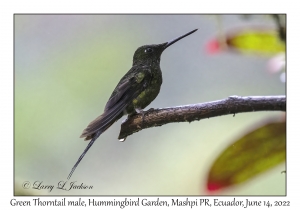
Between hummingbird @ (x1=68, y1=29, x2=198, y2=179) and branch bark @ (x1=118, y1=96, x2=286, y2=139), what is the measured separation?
73 mm

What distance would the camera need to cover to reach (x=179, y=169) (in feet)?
4.31

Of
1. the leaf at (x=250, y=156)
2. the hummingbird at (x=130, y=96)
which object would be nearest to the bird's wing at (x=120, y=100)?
the hummingbird at (x=130, y=96)

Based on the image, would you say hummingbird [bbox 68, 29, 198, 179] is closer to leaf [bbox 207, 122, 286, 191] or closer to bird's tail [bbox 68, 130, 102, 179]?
bird's tail [bbox 68, 130, 102, 179]

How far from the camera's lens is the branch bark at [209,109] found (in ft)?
2.70

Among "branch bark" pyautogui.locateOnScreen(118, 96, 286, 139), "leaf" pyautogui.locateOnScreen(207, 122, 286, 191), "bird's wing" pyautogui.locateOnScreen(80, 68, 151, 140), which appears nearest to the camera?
"leaf" pyautogui.locateOnScreen(207, 122, 286, 191)

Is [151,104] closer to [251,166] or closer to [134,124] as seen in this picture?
[134,124]

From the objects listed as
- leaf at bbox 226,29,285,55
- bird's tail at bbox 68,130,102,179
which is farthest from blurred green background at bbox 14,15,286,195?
leaf at bbox 226,29,285,55

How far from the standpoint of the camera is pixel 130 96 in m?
1.31

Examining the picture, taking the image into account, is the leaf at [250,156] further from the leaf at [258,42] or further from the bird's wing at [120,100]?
the bird's wing at [120,100]

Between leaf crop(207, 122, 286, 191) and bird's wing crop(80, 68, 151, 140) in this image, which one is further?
bird's wing crop(80, 68, 151, 140)

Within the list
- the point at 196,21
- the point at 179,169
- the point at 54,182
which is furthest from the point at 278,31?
the point at 54,182

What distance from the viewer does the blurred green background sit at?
1.29 meters

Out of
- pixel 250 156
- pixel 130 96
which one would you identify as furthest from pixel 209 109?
pixel 130 96

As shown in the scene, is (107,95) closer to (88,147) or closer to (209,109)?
(88,147)
